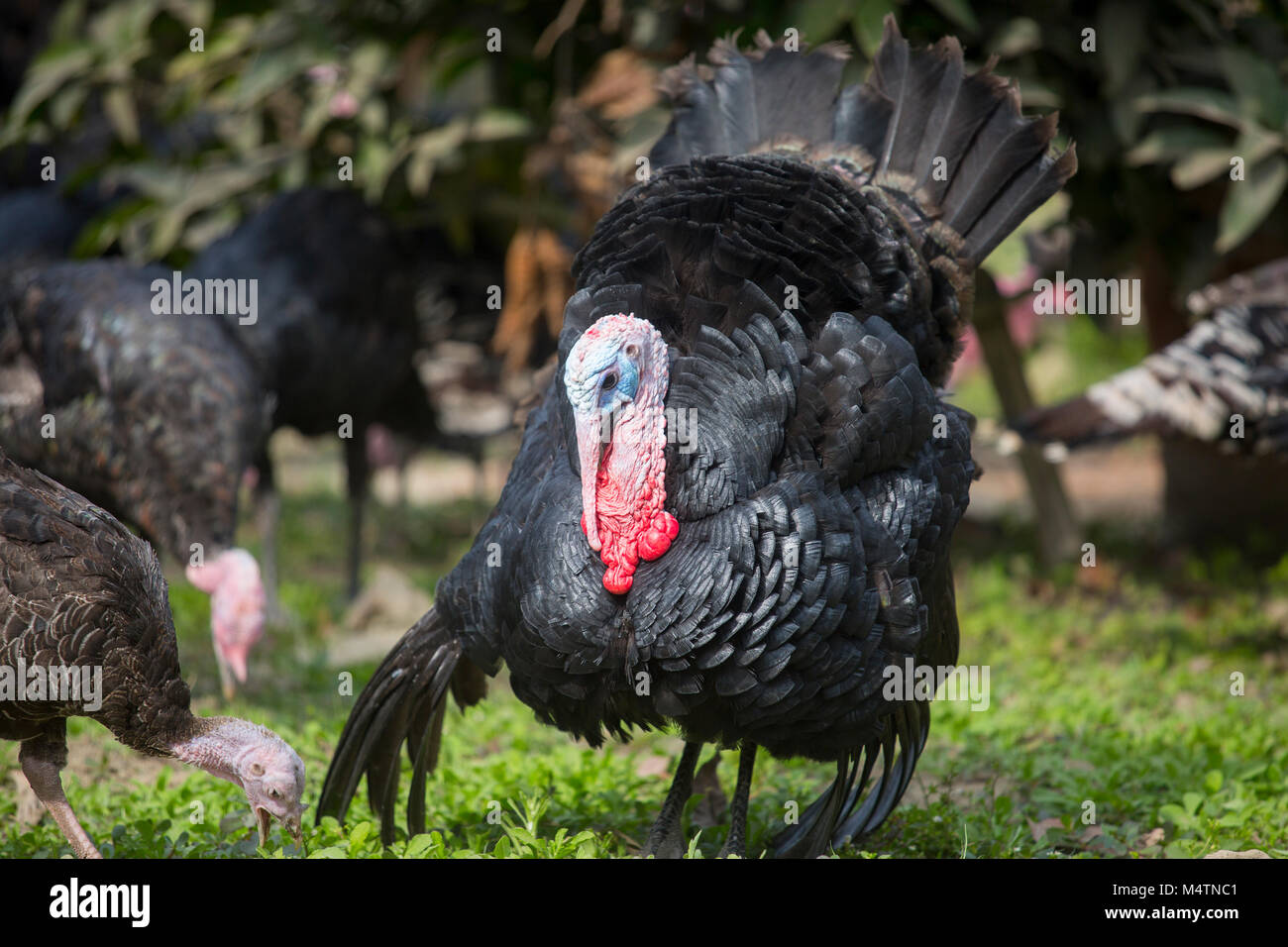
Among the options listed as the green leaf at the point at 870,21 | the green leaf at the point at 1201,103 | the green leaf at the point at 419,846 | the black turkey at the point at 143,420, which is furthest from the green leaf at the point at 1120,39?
the green leaf at the point at 419,846

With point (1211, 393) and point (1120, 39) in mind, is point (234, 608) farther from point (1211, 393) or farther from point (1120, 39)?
point (1120, 39)

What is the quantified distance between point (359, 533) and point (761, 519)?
14.3 ft

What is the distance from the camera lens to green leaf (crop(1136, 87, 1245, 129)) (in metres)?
5.61

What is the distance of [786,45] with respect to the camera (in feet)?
14.0

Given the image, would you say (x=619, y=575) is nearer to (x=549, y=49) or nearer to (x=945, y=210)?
(x=945, y=210)

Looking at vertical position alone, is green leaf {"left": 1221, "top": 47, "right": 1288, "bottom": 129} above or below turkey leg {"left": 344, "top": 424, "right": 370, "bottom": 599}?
above

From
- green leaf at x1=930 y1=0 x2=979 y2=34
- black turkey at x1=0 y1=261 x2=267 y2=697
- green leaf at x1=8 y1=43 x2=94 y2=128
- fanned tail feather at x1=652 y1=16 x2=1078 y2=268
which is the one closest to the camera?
fanned tail feather at x1=652 y1=16 x2=1078 y2=268

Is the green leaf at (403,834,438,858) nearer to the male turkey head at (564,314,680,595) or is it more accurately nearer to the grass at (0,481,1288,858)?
the grass at (0,481,1288,858)

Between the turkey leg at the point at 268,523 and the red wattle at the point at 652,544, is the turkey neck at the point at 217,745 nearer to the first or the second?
the red wattle at the point at 652,544

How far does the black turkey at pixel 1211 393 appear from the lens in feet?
17.7

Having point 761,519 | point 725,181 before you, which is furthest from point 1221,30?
point 761,519

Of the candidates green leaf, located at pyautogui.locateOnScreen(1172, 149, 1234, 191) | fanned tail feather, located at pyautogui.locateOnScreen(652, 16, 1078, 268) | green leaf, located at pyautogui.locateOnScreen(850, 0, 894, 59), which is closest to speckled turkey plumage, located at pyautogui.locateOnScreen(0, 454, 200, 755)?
fanned tail feather, located at pyautogui.locateOnScreen(652, 16, 1078, 268)

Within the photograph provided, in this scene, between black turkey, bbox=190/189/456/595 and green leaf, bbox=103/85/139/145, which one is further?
green leaf, bbox=103/85/139/145

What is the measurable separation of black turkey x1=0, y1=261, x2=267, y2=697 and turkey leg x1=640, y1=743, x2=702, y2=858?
1.91 meters
